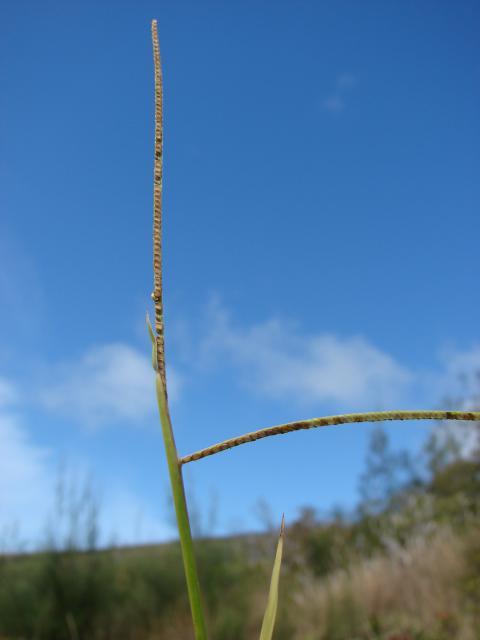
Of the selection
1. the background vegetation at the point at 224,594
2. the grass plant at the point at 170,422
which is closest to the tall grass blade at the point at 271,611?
the grass plant at the point at 170,422

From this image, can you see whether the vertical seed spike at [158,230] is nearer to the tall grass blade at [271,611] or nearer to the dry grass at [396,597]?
the tall grass blade at [271,611]

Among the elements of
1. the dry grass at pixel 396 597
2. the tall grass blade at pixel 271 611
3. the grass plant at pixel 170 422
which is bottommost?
the dry grass at pixel 396 597

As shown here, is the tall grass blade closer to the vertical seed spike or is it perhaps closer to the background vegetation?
the vertical seed spike

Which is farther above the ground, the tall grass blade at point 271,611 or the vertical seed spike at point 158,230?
the vertical seed spike at point 158,230

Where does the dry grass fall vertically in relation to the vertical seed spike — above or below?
below

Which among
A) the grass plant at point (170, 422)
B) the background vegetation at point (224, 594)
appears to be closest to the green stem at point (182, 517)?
the grass plant at point (170, 422)

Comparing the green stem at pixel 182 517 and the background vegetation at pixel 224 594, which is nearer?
the green stem at pixel 182 517

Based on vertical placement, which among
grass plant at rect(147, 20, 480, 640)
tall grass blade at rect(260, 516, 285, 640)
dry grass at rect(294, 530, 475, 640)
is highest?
grass plant at rect(147, 20, 480, 640)

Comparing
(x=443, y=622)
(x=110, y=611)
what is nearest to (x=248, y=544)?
(x=110, y=611)

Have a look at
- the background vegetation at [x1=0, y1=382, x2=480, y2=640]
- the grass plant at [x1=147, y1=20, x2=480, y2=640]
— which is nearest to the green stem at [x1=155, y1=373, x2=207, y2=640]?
the grass plant at [x1=147, y1=20, x2=480, y2=640]

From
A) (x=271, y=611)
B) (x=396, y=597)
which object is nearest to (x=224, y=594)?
(x=396, y=597)
